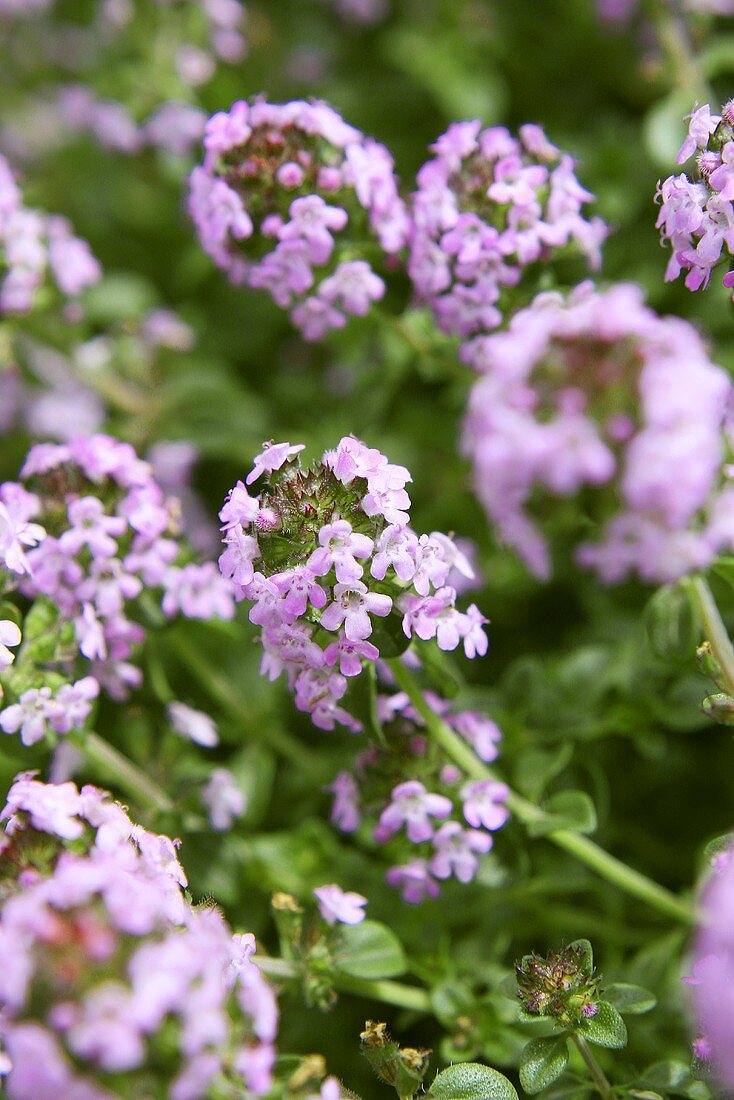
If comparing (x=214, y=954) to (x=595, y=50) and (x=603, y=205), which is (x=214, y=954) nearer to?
(x=603, y=205)

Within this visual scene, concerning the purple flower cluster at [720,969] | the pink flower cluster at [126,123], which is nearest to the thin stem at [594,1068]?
the purple flower cluster at [720,969]

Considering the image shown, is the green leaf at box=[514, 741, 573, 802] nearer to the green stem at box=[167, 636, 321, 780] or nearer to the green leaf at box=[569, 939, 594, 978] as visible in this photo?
the green leaf at box=[569, 939, 594, 978]

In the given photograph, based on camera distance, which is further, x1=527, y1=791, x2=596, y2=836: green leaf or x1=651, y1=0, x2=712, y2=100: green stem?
x1=651, y1=0, x2=712, y2=100: green stem

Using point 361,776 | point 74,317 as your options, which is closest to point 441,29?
point 74,317

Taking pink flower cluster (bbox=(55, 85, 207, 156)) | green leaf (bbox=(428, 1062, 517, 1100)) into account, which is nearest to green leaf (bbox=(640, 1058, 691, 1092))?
green leaf (bbox=(428, 1062, 517, 1100))

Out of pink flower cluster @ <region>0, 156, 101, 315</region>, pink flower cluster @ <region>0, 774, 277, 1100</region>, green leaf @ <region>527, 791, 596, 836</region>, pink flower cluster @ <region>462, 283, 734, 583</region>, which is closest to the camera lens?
pink flower cluster @ <region>0, 774, 277, 1100</region>

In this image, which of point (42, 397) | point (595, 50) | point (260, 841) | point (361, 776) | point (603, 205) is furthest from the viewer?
point (595, 50)

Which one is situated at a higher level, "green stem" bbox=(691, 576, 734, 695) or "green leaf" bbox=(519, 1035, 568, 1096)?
"green stem" bbox=(691, 576, 734, 695)
